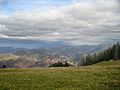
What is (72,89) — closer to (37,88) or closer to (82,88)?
(82,88)

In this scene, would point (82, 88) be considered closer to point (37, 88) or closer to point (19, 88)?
point (37, 88)

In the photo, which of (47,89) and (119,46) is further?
(119,46)

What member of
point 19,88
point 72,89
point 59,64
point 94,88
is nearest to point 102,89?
point 94,88

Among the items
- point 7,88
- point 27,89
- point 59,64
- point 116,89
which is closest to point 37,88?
point 27,89

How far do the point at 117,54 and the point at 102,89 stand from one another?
147 meters

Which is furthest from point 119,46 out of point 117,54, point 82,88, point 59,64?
point 82,88

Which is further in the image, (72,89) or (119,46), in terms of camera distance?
(119,46)

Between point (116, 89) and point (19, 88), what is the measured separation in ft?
35.0

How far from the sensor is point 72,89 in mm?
28047

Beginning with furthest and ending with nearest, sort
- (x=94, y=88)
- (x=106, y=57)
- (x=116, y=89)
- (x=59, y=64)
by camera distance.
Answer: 1. (x=106, y=57)
2. (x=59, y=64)
3. (x=94, y=88)
4. (x=116, y=89)

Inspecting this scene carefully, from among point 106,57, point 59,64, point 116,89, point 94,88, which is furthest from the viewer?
point 106,57

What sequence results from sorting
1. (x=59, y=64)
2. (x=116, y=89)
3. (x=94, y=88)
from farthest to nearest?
(x=59, y=64)
(x=94, y=88)
(x=116, y=89)

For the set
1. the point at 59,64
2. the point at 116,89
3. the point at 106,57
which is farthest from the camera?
the point at 106,57

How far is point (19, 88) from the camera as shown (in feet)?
97.2
